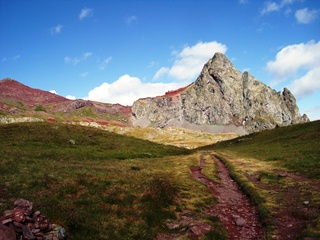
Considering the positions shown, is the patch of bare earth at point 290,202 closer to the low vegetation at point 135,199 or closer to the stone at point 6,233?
the low vegetation at point 135,199

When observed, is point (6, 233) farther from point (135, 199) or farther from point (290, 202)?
point (290, 202)

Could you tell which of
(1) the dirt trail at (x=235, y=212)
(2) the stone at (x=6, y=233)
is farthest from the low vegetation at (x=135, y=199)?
(2) the stone at (x=6, y=233)

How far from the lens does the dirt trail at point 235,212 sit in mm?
16797

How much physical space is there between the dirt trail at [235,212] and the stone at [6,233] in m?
12.1

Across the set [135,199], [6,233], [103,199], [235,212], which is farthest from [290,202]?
[6,233]

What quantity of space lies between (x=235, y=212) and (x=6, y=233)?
53.9 feet

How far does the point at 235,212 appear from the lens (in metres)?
20.9

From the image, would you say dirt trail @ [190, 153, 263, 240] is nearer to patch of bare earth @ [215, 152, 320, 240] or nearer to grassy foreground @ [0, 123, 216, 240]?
patch of bare earth @ [215, 152, 320, 240]

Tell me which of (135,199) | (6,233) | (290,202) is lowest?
(135,199)

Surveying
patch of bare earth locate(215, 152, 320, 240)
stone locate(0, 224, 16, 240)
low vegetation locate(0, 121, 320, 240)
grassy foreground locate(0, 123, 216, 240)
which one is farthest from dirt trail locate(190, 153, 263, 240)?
stone locate(0, 224, 16, 240)

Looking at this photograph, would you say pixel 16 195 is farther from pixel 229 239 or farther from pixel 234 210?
pixel 234 210

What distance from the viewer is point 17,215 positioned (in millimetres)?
12070

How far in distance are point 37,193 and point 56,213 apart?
4.78 m

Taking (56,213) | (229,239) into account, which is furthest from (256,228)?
(56,213)
